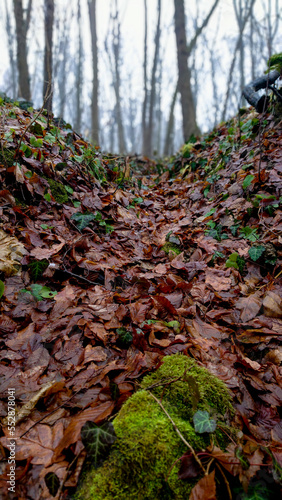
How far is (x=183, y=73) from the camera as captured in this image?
788 cm

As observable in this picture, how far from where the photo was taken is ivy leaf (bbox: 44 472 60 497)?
39.9 inches

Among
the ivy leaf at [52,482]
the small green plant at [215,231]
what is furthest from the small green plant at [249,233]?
the ivy leaf at [52,482]

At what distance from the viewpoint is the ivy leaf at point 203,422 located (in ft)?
3.82

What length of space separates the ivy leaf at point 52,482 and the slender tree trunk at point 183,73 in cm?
827

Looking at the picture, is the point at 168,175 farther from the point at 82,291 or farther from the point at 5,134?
the point at 82,291

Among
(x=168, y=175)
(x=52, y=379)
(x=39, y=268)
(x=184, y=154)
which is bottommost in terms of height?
(x=52, y=379)

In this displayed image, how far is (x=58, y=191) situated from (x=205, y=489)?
121 inches

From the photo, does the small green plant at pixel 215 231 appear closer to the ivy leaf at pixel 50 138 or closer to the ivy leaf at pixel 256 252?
the ivy leaf at pixel 256 252

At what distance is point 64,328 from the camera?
1834 millimetres

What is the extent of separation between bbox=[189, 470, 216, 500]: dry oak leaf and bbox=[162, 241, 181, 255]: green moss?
91.0 inches

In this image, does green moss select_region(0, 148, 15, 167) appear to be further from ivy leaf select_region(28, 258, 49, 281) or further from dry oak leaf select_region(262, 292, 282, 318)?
dry oak leaf select_region(262, 292, 282, 318)

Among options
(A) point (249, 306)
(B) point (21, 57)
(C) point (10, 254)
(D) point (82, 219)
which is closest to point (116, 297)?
(C) point (10, 254)

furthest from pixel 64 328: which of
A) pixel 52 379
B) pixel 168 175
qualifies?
pixel 168 175

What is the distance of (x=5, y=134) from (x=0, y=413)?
3.14m
